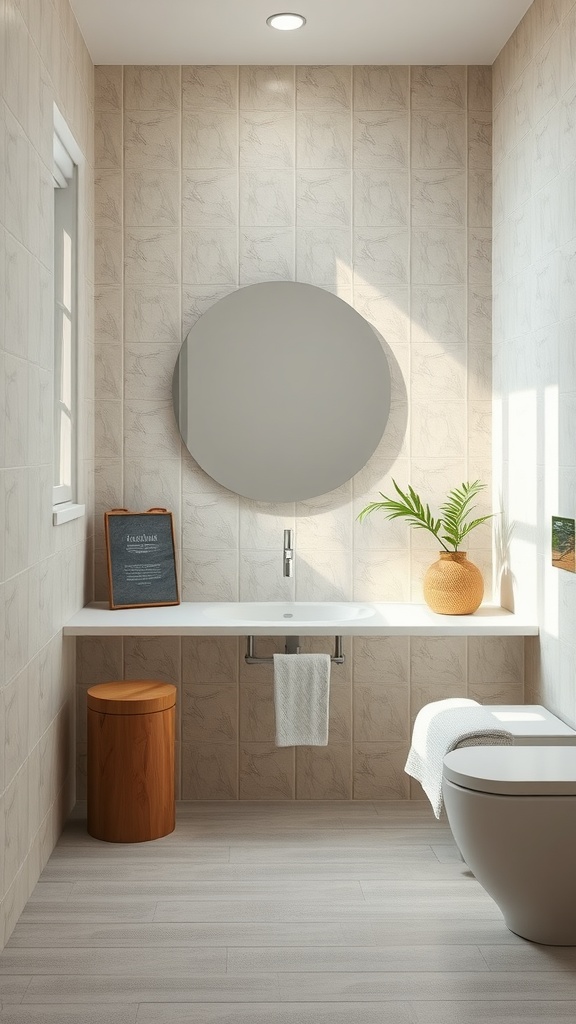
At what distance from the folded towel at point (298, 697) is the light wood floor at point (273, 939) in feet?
1.13

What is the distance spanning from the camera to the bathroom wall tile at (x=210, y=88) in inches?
145

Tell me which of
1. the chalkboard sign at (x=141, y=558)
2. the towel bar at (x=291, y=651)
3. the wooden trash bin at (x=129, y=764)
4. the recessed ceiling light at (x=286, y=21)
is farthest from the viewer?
the chalkboard sign at (x=141, y=558)

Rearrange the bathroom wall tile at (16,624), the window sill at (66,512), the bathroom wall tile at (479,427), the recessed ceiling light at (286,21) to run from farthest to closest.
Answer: the bathroom wall tile at (479,427) → the recessed ceiling light at (286,21) → the window sill at (66,512) → the bathroom wall tile at (16,624)

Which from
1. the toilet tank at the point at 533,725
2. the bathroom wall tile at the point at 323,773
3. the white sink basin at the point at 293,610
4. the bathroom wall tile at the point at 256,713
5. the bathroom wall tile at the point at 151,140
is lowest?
the bathroom wall tile at the point at 323,773

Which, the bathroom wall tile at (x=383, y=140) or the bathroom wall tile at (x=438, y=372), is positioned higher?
the bathroom wall tile at (x=383, y=140)

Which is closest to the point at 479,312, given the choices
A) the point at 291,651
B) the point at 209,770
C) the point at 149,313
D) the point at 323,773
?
the point at 149,313

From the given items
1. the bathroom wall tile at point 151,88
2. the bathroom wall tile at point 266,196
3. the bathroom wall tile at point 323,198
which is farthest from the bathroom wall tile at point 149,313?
the bathroom wall tile at point 151,88

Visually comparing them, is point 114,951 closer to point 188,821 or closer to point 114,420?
point 188,821

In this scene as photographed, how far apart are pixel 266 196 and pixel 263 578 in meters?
1.45

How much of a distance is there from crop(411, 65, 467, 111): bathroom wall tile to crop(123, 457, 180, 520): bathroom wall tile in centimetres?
166

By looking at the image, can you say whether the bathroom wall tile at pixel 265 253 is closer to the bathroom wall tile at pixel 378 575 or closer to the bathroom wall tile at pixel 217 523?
the bathroom wall tile at pixel 217 523

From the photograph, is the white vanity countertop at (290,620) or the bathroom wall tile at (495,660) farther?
the bathroom wall tile at (495,660)

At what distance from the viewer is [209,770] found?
3652 mm

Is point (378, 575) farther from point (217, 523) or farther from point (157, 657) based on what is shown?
point (157, 657)
